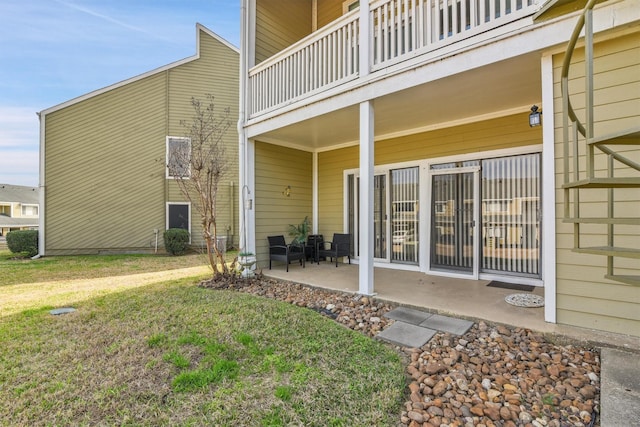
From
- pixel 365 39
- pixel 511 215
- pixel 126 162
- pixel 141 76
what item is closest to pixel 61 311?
pixel 365 39

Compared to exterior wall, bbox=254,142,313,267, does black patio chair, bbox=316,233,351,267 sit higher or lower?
lower

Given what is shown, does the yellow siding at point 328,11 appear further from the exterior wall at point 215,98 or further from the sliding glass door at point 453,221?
the exterior wall at point 215,98

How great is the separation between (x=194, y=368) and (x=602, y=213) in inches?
156

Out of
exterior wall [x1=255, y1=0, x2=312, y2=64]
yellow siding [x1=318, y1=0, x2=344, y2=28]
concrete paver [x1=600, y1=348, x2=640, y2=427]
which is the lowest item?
concrete paver [x1=600, y1=348, x2=640, y2=427]

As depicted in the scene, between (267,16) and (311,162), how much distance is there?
3293 millimetres

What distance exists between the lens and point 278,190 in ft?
22.7

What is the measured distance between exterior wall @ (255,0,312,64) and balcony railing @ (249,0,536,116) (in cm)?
77

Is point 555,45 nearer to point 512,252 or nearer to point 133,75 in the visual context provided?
point 512,252

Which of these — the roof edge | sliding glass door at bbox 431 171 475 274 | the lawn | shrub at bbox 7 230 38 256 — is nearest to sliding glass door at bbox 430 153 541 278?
sliding glass door at bbox 431 171 475 274

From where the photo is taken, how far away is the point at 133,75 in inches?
414

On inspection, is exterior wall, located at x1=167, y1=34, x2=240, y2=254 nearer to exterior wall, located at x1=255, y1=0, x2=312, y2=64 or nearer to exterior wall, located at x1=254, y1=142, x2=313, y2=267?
exterior wall, located at x1=254, y1=142, x2=313, y2=267

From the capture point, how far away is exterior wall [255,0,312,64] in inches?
252

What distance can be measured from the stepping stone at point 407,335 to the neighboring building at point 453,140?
107cm

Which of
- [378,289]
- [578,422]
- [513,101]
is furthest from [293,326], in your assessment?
[513,101]
